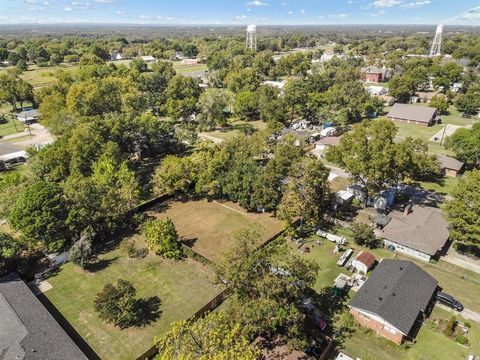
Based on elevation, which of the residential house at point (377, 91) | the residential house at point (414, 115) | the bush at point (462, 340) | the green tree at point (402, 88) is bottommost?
the bush at point (462, 340)

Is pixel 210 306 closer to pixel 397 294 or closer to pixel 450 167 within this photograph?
pixel 397 294

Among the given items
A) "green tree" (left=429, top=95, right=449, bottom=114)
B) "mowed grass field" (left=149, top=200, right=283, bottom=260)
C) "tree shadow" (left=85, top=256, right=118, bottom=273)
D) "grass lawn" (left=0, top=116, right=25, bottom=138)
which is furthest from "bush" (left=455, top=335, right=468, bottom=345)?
"grass lawn" (left=0, top=116, right=25, bottom=138)

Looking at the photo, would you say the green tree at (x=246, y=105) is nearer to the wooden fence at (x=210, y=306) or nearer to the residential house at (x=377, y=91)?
the residential house at (x=377, y=91)

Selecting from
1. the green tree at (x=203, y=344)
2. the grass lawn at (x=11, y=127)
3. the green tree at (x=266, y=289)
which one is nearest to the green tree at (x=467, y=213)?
the green tree at (x=266, y=289)

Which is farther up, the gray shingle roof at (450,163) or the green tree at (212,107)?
the green tree at (212,107)

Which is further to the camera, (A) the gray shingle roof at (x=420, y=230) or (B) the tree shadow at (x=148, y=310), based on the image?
(A) the gray shingle roof at (x=420, y=230)

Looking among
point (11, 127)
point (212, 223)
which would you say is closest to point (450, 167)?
point (212, 223)

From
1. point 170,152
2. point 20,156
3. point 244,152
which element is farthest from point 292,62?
point 20,156
